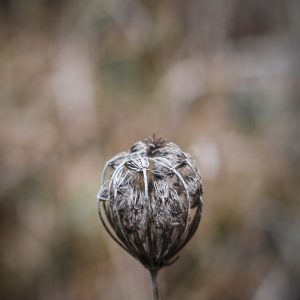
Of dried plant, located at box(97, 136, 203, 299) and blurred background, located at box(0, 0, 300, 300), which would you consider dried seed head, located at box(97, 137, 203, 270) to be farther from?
blurred background, located at box(0, 0, 300, 300)

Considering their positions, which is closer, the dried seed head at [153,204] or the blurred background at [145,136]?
the dried seed head at [153,204]

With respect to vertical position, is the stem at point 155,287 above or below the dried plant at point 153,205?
below

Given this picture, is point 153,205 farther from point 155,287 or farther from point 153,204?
point 155,287

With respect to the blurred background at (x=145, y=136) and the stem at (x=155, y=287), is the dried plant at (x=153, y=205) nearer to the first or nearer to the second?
the stem at (x=155, y=287)

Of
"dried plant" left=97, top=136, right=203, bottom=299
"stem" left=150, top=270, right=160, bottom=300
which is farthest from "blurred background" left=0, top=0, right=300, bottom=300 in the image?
"stem" left=150, top=270, right=160, bottom=300

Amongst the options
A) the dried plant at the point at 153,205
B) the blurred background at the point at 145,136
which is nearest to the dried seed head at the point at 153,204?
the dried plant at the point at 153,205

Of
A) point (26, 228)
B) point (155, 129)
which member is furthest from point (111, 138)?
point (26, 228)

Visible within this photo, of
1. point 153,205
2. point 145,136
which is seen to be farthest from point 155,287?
point 145,136
